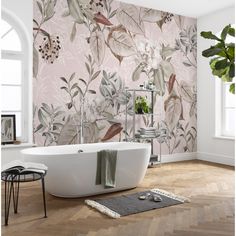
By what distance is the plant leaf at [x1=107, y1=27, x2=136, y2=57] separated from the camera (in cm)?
534

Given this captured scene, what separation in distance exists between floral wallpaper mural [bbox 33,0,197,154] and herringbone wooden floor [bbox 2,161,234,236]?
1.39 m

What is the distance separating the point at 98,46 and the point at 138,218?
3154 millimetres

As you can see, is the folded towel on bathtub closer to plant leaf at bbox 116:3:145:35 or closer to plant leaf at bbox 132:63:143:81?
plant leaf at bbox 132:63:143:81

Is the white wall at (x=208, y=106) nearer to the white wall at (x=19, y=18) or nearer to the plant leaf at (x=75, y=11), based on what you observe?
the plant leaf at (x=75, y=11)

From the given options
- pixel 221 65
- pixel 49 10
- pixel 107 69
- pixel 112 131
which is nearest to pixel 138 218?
pixel 221 65

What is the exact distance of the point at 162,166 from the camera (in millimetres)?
5582

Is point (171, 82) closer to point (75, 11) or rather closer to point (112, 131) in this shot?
point (112, 131)

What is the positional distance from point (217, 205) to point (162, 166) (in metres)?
2.27

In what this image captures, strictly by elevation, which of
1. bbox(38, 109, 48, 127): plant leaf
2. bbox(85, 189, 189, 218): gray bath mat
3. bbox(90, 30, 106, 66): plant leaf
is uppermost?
bbox(90, 30, 106, 66): plant leaf

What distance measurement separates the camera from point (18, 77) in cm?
466

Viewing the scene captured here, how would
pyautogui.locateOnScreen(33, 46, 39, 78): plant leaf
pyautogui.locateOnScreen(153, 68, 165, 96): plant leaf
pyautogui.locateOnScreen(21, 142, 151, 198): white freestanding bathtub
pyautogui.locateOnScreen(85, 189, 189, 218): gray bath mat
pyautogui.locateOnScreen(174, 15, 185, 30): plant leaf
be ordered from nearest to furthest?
pyautogui.locateOnScreen(85, 189, 189, 218): gray bath mat < pyautogui.locateOnScreen(21, 142, 151, 198): white freestanding bathtub < pyautogui.locateOnScreen(33, 46, 39, 78): plant leaf < pyautogui.locateOnScreen(153, 68, 165, 96): plant leaf < pyautogui.locateOnScreen(174, 15, 185, 30): plant leaf

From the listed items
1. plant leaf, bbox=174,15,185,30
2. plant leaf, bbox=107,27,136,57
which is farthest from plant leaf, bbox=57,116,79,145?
plant leaf, bbox=174,15,185,30

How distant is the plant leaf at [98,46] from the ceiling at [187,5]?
0.82 meters

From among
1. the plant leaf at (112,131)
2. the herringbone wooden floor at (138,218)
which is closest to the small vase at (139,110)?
the plant leaf at (112,131)
